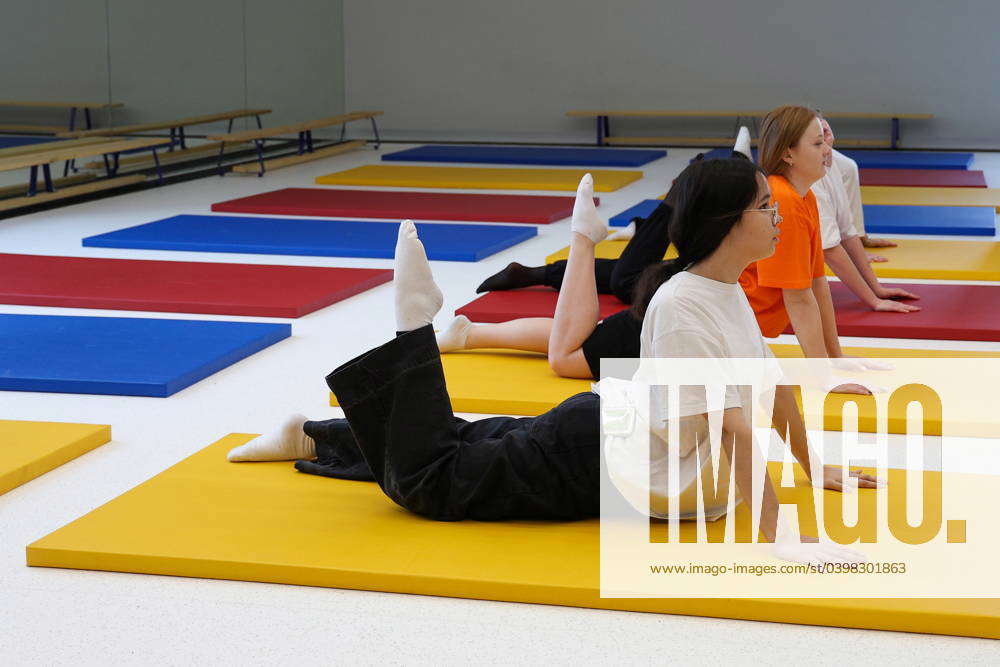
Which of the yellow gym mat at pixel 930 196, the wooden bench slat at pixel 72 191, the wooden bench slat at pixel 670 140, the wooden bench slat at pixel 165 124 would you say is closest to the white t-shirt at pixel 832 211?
the yellow gym mat at pixel 930 196

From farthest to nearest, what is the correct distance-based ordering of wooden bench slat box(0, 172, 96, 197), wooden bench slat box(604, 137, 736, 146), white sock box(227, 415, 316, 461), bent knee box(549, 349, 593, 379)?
wooden bench slat box(604, 137, 736, 146) → wooden bench slat box(0, 172, 96, 197) → bent knee box(549, 349, 593, 379) → white sock box(227, 415, 316, 461)

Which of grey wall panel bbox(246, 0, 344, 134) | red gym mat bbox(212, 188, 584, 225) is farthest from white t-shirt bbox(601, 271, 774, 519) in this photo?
grey wall panel bbox(246, 0, 344, 134)

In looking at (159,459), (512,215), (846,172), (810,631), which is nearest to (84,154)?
(512,215)

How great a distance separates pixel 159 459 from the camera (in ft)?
11.0

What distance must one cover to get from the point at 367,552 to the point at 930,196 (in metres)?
7.48

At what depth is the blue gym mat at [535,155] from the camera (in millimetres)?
12016

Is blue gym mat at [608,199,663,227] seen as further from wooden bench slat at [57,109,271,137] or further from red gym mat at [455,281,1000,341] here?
wooden bench slat at [57,109,271,137]

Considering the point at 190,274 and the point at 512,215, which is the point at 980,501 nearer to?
the point at 190,274

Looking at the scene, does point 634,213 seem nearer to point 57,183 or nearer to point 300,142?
point 57,183

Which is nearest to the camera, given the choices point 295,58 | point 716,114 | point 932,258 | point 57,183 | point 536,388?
point 536,388

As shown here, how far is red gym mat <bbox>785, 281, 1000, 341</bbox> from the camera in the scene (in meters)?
4.68

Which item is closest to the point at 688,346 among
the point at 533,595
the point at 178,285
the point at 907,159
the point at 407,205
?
the point at 533,595

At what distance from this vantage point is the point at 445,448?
2.67 m

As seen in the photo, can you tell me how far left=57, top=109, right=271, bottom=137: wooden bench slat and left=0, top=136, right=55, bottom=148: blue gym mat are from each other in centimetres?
22
